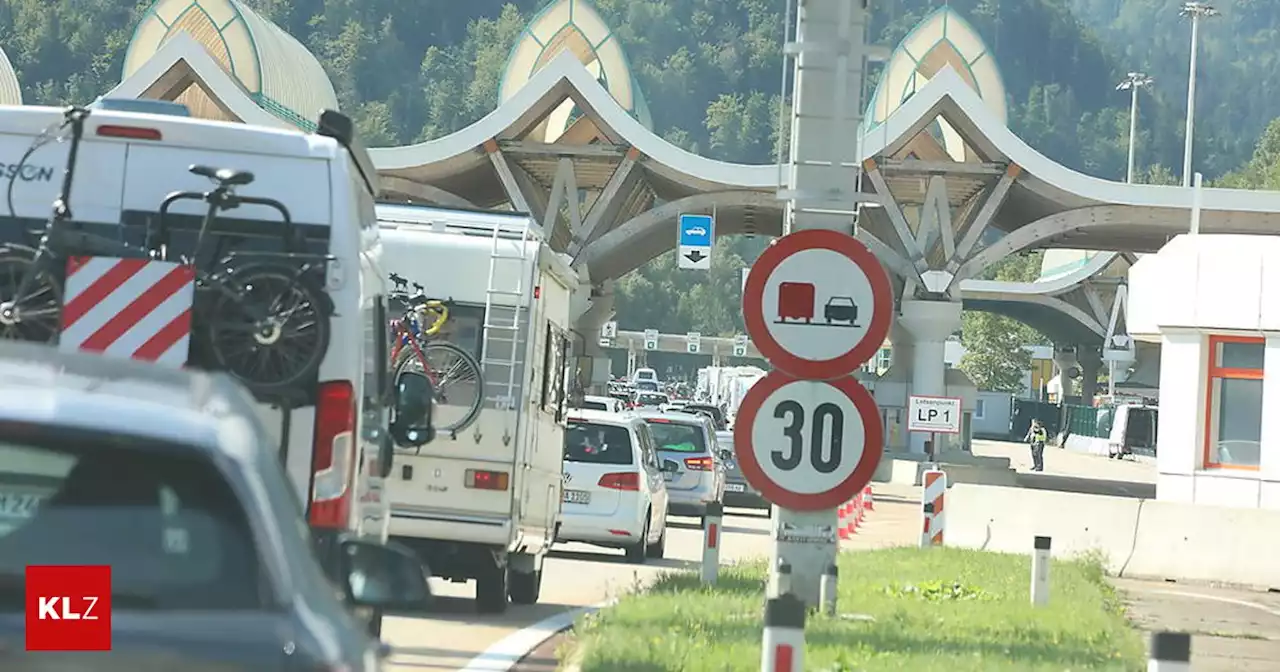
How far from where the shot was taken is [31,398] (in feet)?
12.6

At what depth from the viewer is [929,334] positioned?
180ft

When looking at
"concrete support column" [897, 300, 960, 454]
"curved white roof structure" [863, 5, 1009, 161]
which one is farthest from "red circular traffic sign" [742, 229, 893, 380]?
"curved white roof structure" [863, 5, 1009, 161]

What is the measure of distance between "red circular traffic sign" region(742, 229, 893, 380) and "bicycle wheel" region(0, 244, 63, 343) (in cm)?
348

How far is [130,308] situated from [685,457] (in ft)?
70.0

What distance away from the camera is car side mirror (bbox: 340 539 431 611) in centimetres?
461

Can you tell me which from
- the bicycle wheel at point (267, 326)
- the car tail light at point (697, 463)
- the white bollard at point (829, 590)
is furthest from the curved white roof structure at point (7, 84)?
the bicycle wheel at point (267, 326)

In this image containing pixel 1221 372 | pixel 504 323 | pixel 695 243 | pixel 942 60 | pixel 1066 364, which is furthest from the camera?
pixel 1066 364

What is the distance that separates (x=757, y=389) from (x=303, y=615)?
22.7 feet

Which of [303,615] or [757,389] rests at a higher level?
[757,389]

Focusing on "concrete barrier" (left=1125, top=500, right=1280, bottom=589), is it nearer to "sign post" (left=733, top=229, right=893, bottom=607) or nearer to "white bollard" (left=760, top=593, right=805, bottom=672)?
"sign post" (left=733, top=229, right=893, bottom=607)

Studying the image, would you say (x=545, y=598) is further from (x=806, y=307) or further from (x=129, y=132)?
(x=129, y=132)

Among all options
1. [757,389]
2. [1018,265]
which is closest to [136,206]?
[757,389]

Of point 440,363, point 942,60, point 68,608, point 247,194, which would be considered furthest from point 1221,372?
point 942,60

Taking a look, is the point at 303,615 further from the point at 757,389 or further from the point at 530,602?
the point at 530,602
